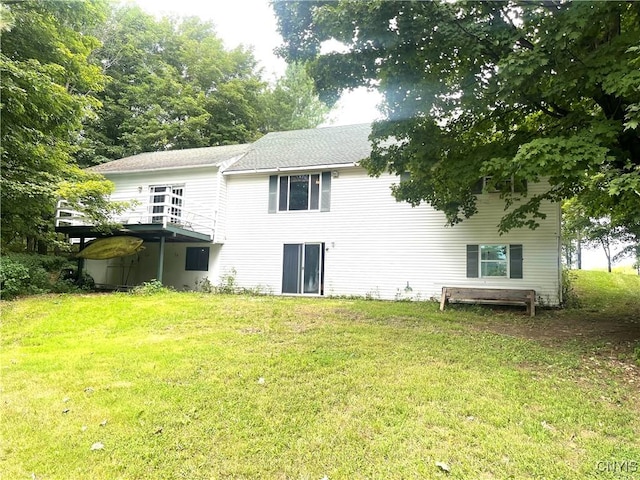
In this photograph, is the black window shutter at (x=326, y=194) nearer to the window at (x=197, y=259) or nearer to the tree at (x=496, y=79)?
the window at (x=197, y=259)

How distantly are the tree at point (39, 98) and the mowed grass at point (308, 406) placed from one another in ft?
15.8

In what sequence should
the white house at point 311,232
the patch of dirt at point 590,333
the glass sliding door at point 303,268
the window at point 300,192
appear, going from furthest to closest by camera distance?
the window at point 300,192
the glass sliding door at point 303,268
the white house at point 311,232
the patch of dirt at point 590,333

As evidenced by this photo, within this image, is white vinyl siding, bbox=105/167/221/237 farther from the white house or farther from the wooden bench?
the wooden bench

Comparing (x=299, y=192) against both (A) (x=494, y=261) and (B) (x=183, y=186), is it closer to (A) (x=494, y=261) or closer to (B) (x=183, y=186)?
(B) (x=183, y=186)

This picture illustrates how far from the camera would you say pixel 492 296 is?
34.8ft

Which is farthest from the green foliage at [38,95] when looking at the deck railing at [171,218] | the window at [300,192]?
→ the window at [300,192]

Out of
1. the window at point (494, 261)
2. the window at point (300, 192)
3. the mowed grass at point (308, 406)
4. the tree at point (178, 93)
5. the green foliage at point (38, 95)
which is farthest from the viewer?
the tree at point (178, 93)

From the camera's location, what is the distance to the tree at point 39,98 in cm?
852

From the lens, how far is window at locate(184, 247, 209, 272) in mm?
14789

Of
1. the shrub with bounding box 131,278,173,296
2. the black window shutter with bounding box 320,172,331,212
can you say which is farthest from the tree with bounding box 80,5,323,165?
the black window shutter with bounding box 320,172,331,212

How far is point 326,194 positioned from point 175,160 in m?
6.98

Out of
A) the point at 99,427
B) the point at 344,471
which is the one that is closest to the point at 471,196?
the point at 344,471

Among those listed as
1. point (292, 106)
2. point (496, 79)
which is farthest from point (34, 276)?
point (292, 106)

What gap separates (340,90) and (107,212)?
9335 millimetres
